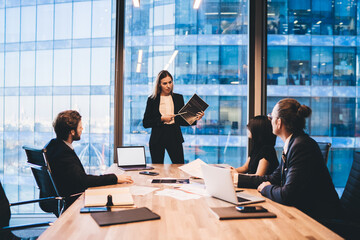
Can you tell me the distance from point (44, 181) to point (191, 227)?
143 centimetres

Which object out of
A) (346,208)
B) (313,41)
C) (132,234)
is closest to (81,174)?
(132,234)

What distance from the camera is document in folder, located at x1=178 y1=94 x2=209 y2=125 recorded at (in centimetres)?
325

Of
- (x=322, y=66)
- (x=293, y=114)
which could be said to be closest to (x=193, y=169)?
(x=293, y=114)

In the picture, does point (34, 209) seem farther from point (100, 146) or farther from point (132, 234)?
point (132, 234)

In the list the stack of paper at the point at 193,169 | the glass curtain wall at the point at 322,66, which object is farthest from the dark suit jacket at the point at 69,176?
the glass curtain wall at the point at 322,66

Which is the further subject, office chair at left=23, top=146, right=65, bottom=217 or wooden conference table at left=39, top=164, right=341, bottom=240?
office chair at left=23, top=146, right=65, bottom=217

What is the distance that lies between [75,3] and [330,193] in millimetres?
3549

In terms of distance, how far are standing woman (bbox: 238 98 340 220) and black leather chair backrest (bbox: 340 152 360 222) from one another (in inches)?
9.5

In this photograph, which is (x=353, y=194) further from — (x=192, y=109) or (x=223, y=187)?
(x=192, y=109)

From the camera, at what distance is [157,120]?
10.8 ft

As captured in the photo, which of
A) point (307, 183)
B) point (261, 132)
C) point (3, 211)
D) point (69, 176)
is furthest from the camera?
point (261, 132)

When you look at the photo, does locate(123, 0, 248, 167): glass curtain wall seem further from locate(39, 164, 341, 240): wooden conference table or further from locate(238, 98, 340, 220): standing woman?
locate(39, 164, 341, 240): wooden conference table

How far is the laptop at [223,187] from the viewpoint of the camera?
5.08 feet

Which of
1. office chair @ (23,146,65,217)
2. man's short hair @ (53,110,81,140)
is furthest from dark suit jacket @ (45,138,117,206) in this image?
man's short hair @ (53,110,81,140)
